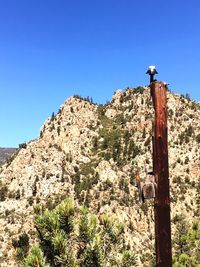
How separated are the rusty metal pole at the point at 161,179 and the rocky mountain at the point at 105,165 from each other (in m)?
59.8

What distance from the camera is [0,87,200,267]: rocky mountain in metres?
75.9

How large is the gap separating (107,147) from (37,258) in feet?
266

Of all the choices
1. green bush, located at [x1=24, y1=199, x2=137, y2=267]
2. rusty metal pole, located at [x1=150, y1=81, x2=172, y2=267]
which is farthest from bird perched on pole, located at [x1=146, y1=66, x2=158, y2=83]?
green bush, located at [x1=24, y1=199, x2=137, y2=267]

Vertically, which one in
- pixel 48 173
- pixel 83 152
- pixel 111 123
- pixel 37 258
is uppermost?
pixel 111 123

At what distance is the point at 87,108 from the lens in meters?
102

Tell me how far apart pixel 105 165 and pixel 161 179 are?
80.3 meters

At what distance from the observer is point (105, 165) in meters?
86.9

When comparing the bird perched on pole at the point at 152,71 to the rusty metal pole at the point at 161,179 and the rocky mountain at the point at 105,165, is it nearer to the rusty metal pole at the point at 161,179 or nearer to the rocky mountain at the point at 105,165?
the rusty metal pole at the point at 161,179

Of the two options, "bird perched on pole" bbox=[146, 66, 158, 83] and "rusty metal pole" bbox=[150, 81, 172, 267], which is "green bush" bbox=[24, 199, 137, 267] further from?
"bird perched on pole" bbox=[146, 66, 158, 83]

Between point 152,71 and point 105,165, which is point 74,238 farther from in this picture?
point 105,165

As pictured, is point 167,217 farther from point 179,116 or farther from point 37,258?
point 179,116

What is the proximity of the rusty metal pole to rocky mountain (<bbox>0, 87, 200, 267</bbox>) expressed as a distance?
59798 mm

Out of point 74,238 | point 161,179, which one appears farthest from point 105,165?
point 161,179

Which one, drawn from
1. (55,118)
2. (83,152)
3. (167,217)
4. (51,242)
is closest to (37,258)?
(51,242)
